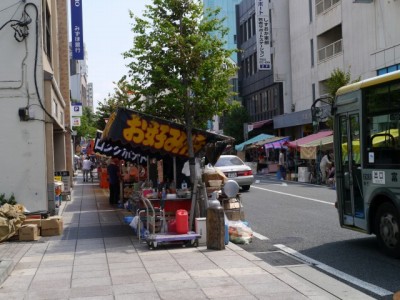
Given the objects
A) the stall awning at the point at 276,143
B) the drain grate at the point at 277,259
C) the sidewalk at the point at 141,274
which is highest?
the stall awning at the point at 276,143

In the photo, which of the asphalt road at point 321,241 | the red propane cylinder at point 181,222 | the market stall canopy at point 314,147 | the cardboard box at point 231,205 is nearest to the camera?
the asphalt road at point 321,241

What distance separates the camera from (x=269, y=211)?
15812 mm

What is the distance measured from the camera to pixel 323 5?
3616 cm

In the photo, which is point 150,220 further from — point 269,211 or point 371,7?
point 371,7

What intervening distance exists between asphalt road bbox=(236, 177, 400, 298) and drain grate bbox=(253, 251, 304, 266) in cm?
2

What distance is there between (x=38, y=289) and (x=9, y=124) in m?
5.99

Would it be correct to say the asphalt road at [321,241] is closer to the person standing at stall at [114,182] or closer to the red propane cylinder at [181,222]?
the red propane cylinder at [181,222]

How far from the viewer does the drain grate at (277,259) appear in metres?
8.60

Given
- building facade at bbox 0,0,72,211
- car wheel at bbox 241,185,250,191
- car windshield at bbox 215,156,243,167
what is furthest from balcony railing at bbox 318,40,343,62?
building facade at bbox 0,0,72,211

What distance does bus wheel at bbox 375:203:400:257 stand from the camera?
332 inches

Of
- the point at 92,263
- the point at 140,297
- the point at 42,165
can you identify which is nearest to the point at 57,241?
the point at 42,165

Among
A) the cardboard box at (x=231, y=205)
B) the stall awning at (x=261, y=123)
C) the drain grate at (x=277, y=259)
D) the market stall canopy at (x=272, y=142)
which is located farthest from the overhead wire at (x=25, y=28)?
the stall awning at (x=261, y=123)

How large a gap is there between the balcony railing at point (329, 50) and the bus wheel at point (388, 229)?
2691 cm

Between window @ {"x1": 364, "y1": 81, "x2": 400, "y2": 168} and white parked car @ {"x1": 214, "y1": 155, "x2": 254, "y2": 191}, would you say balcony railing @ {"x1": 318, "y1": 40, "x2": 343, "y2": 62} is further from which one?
window @ {"x1": 364, "y1": 81, "x2": 400, "y2": 168}
